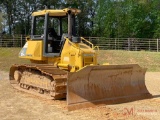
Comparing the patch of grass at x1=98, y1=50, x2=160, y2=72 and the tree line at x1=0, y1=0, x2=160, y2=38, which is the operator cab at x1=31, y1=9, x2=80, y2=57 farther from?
the tree line at x1=0, y1=0, x2=160, y2=38

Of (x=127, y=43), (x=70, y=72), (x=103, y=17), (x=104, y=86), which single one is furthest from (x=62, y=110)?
(x=103, y=17)

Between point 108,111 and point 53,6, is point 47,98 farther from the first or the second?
point 53,6

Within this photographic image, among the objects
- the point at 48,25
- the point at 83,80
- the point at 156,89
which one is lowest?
the point at 156,89

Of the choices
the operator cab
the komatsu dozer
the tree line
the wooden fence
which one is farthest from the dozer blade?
the tree line

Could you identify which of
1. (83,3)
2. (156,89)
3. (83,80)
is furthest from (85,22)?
(83,80)

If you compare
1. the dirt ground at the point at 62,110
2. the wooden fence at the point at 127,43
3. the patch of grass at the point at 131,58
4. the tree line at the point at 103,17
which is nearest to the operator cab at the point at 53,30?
the dirt ground at the point at 62,110

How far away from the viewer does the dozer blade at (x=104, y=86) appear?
7758mm

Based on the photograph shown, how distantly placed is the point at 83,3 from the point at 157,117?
41.5m

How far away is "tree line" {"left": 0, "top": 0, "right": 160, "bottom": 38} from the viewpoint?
137ft

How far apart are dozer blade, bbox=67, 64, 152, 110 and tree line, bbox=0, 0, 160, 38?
106 feet

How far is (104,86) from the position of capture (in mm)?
8531

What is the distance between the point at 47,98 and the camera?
866cm

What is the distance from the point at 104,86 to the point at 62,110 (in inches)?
64.8

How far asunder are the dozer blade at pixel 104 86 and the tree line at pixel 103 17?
32337 mm
